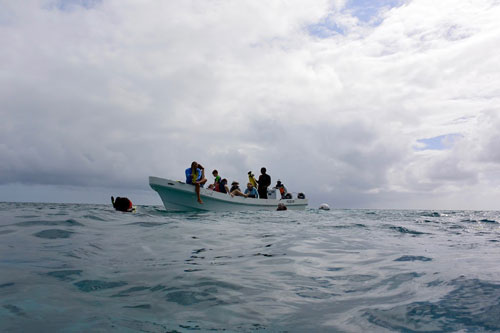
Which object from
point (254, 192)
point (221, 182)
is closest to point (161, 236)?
point (221, 182)

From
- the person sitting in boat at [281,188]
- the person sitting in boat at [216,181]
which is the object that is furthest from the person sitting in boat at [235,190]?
the person sitting in boat at [281,188]

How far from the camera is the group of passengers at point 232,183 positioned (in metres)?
16.7

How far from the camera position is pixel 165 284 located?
336 cm

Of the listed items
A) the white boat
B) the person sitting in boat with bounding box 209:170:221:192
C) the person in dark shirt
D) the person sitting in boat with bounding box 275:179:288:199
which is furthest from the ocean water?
the person sitting in boat with bounding box 275:179:288:199

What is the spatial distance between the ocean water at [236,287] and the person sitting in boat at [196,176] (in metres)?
10.4

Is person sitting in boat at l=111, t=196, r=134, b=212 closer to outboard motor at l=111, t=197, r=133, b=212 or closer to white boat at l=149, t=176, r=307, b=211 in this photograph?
outboard motor at l=111, t=197, r=133, b=212

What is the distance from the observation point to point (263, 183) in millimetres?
21609

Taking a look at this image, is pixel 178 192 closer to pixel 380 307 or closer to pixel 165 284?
pixel 165 284

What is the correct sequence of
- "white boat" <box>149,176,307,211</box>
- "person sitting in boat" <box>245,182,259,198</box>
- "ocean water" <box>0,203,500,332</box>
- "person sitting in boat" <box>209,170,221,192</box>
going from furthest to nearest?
"person sitting in boat" <box>245,182,259,198</box>
"person sitting in boat" <box>209,170,221,192</box>
"white boat" <box>149,176,307,211</box>
"ocean water" <box>0,203,500,332</box>

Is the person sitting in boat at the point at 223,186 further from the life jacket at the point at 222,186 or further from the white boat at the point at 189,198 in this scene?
the white boat at the point at 189,198

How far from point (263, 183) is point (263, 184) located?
2.5 inches

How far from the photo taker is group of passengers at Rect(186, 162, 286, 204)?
16703 millimetres

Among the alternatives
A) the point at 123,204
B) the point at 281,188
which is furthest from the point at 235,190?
the point at 123,204

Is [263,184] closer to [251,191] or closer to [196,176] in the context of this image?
[251,191]
